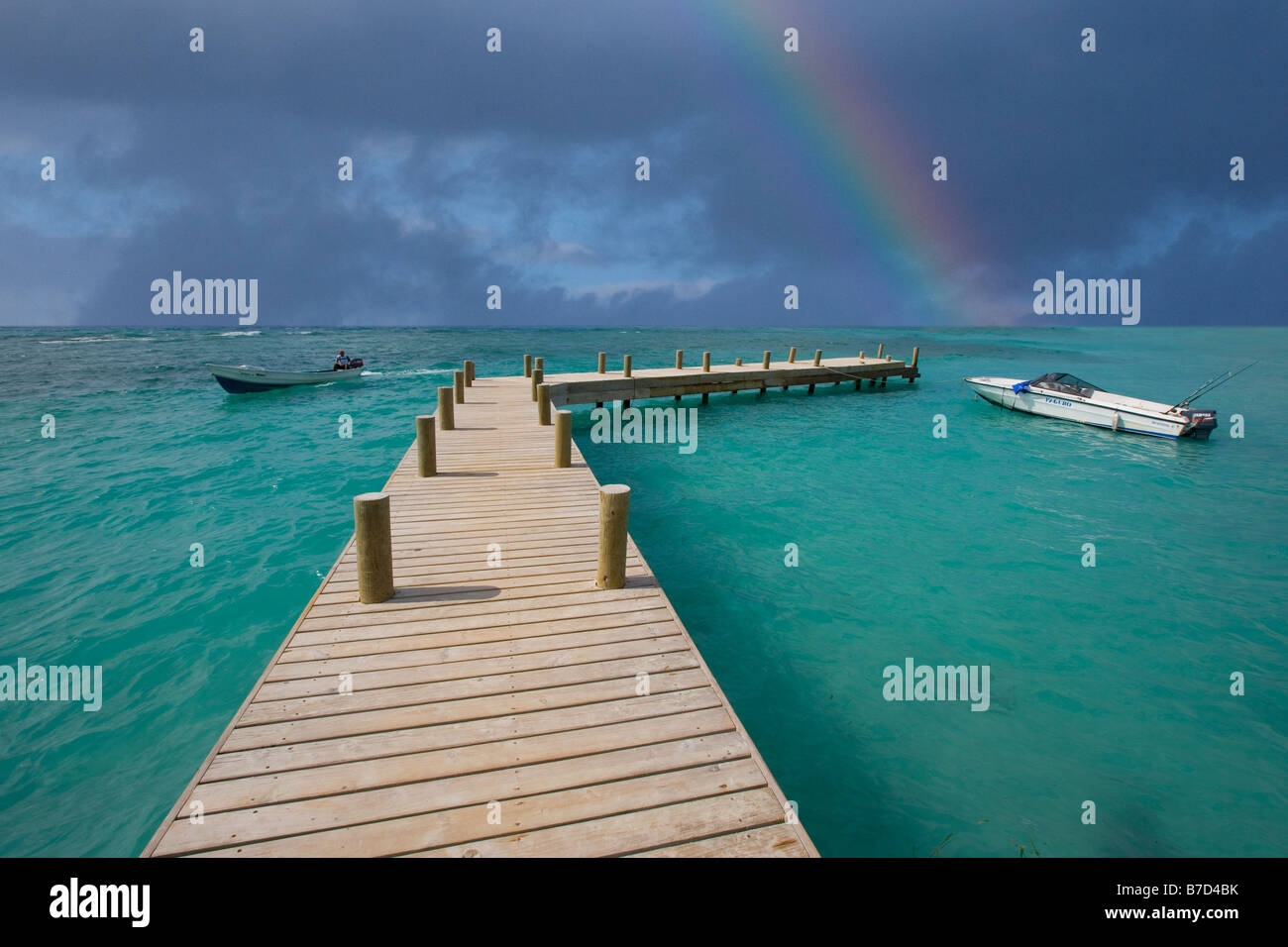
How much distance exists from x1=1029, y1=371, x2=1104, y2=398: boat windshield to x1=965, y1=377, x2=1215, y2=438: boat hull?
29 centimetres

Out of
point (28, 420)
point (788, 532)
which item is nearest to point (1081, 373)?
point (788, 532)

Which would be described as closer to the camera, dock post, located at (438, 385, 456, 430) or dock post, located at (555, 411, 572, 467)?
dock post, located at (555, 411, 572, 467)

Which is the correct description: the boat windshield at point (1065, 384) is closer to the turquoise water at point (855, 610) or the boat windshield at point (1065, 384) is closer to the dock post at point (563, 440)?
the turquoise water at point (855, 610)

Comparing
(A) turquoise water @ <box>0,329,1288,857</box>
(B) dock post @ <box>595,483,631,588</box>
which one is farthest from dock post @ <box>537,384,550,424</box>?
(B) dock post @ <box>595,483,631,588</box>

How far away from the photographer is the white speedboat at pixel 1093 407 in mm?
21188

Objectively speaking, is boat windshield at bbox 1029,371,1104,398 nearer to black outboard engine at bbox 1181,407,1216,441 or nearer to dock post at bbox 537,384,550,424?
black outboard engine at bbox 1181,407,1216,441

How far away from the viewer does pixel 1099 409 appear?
23203mm

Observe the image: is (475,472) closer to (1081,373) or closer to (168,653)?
(168,653)

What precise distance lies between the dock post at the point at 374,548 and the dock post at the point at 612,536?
7.29 ft

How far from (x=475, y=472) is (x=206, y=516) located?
8.08 meters

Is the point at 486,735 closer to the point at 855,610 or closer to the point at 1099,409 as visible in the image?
the point at 855,610

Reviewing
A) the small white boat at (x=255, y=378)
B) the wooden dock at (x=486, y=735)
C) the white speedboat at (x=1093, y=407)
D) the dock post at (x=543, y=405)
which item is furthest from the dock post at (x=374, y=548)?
the small white boat at (x=255, y=378)

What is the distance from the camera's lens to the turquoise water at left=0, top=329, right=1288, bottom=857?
20.0ft
